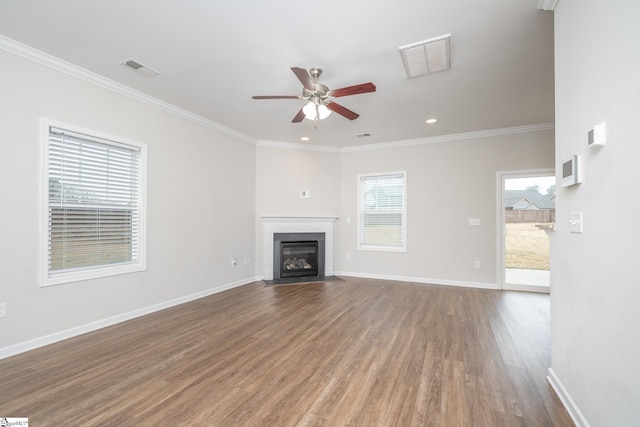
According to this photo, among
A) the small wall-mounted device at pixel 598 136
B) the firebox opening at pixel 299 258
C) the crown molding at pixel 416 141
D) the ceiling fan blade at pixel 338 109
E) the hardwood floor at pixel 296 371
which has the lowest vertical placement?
the hardwood floor at pixel 296 371

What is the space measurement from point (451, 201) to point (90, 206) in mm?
5428

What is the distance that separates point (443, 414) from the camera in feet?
5.84

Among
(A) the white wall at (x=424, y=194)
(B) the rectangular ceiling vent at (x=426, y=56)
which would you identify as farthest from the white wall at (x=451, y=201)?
(B) the rectangular ceiling vent at (x=426, y=56)

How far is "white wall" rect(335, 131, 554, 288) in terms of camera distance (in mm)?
4973

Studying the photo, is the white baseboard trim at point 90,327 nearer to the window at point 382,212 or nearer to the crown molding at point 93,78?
the crown molding at point 93,78

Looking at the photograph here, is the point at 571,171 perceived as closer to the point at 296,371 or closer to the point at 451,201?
the point at 296,371

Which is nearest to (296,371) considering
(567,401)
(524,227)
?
(567,401)

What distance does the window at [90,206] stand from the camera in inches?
113

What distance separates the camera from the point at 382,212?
5.95m

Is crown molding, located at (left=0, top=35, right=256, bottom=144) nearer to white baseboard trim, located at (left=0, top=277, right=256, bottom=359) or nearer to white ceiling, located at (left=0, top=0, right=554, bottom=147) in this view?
white ceiling, located at (left=0, top=0, right=554, bottom=147)

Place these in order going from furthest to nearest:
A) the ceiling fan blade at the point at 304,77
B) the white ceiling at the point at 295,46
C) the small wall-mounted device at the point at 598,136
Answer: the ceiling fan blade at the point at 304,77 < the white ceiling at the point at 295,46 < the small wall-mounted device at the point at 598,136

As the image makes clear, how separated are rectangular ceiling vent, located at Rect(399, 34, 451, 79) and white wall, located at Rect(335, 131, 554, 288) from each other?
2.69 metres

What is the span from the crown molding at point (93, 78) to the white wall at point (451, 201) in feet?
11.3

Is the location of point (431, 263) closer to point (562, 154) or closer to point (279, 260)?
point (279, 260)
